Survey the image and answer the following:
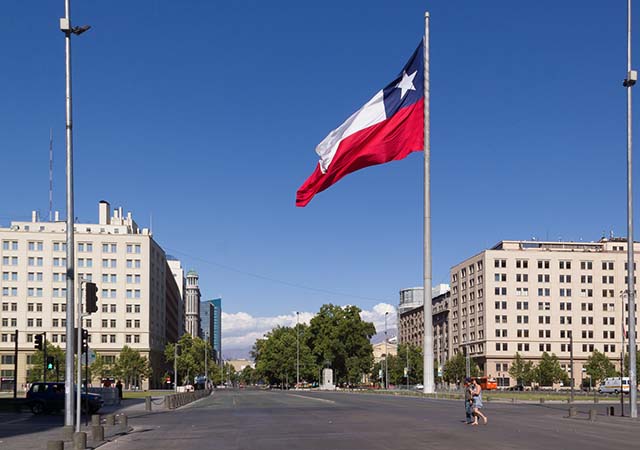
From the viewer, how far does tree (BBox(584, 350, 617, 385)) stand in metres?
152

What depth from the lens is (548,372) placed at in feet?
500

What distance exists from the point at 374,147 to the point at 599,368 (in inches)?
5195

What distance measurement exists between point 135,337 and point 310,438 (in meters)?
140

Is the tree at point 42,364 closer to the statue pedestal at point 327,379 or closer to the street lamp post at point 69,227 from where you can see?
the statue pedestal at point 327,379

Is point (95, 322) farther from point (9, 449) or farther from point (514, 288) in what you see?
point (9, 449)

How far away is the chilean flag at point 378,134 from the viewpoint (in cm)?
3316

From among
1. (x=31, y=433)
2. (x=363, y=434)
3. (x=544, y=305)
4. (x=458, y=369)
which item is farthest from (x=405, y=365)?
(x=363, y=434)

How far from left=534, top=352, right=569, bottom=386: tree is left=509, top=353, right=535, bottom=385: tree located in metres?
1.24

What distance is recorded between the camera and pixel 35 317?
509 feet

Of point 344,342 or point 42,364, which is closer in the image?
point 42,364

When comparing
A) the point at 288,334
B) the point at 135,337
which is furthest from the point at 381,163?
the point at 288,334

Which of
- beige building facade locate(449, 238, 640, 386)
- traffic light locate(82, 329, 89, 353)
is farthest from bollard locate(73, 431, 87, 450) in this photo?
beige building facade locate(449, 238, 640, 386)

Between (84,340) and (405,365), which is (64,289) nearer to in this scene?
(405,365)

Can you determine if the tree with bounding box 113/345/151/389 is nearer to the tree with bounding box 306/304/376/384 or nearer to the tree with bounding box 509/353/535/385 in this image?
the tree with bounding box 306/304/376/384
